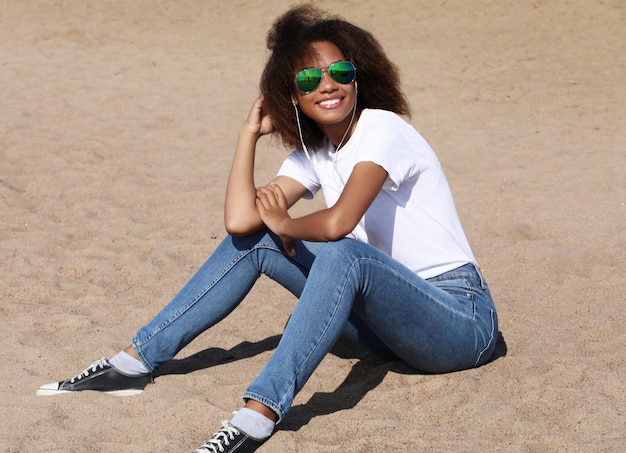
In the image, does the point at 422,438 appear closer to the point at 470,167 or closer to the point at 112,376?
the point at 112,376

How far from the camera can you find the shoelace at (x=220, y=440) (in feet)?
9.69

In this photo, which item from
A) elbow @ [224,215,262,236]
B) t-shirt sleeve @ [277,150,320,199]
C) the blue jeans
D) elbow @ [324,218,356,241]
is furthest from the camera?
t-shirt sleeve @ [277,150,320,199]

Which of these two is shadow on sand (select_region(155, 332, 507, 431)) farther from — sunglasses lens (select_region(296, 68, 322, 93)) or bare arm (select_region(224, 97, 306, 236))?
sunglasses lens (select_region(296, 68, 322, 93))

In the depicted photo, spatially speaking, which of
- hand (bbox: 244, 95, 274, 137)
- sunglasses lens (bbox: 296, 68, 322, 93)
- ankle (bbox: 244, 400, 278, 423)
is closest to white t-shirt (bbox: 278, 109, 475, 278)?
sunglasses lens (bbox: 296, 68, 322, 93)

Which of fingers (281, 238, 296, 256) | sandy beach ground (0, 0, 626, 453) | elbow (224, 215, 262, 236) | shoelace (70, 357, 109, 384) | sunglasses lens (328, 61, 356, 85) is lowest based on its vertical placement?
sandy beach ground (0, 0, 626, 453)

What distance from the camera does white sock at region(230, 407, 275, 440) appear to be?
2990mm

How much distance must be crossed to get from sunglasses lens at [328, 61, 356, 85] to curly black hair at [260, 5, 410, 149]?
0.26 feet

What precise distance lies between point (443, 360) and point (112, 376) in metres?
1.29

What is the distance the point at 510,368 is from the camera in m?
3.70

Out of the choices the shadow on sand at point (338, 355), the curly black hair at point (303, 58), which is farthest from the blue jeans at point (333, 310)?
the curly black hair at point (303, 58)

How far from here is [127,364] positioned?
357 cm

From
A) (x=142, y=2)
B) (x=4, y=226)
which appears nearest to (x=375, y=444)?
(x=4, y=226)

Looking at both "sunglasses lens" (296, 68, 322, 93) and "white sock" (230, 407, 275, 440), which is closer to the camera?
"white sock" (230, 407, 275, 440)

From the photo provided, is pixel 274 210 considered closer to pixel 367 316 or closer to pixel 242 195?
pixel 242 195
